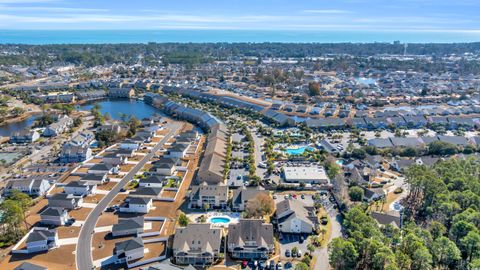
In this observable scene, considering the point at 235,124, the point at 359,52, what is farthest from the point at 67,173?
the point at 359,52

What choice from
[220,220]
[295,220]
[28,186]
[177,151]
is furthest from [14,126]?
[295,220]

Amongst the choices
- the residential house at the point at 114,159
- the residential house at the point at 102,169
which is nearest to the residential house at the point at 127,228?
the residential house at the point at 102,169

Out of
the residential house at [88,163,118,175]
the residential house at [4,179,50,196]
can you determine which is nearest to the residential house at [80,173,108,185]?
the residential house at [88,163,118,175]

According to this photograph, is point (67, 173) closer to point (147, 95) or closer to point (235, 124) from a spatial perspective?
point (235, 124)

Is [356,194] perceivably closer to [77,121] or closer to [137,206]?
[137,206]

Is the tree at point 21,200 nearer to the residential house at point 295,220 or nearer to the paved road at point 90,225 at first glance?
the paved road at point 90,225
